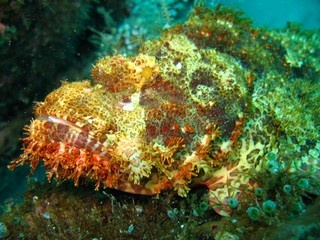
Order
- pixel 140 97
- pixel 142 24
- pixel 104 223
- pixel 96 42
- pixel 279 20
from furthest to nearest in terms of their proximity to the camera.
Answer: pixel 279 20 < pixel 142 24 < pixel 96 42 < pixel 104 223 < pixel 140 97

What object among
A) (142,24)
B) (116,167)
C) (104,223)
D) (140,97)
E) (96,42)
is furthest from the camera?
(142,24)

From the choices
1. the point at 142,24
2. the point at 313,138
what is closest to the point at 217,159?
the point at 313,138

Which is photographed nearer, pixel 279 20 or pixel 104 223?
pixel 104 223

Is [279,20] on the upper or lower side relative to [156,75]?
upper

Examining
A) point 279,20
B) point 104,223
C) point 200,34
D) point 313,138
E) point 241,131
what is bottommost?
point 104,223

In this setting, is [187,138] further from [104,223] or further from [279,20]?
[279,20]

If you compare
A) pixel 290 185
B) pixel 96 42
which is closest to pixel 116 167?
pixel 290 185
